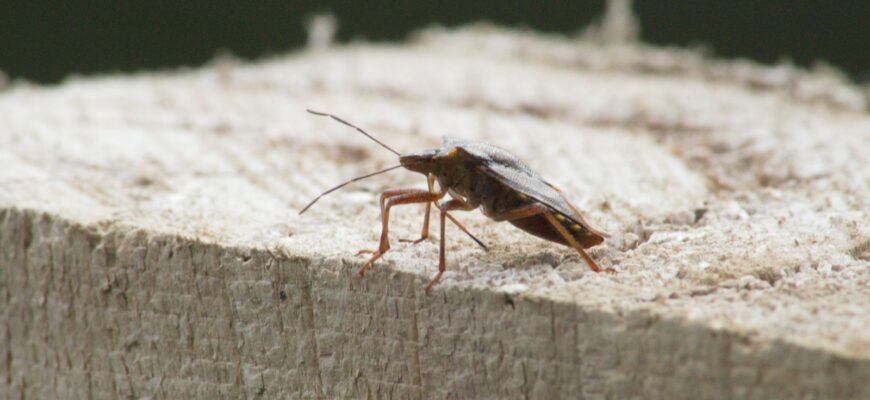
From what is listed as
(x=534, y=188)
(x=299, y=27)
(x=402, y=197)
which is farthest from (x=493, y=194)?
(x=299, y=27)

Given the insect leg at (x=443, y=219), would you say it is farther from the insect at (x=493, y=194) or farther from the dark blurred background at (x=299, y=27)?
the dark blurred background at (x=299, y=27)

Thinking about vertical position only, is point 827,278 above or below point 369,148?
below

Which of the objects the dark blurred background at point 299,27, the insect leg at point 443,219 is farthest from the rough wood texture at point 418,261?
the dark blurred background at point 299,27

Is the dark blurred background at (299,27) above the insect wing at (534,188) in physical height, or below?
above

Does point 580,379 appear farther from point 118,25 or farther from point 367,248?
point 118,25

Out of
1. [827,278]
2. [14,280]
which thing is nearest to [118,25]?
[14,280]

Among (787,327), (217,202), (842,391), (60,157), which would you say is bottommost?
(842,391)
